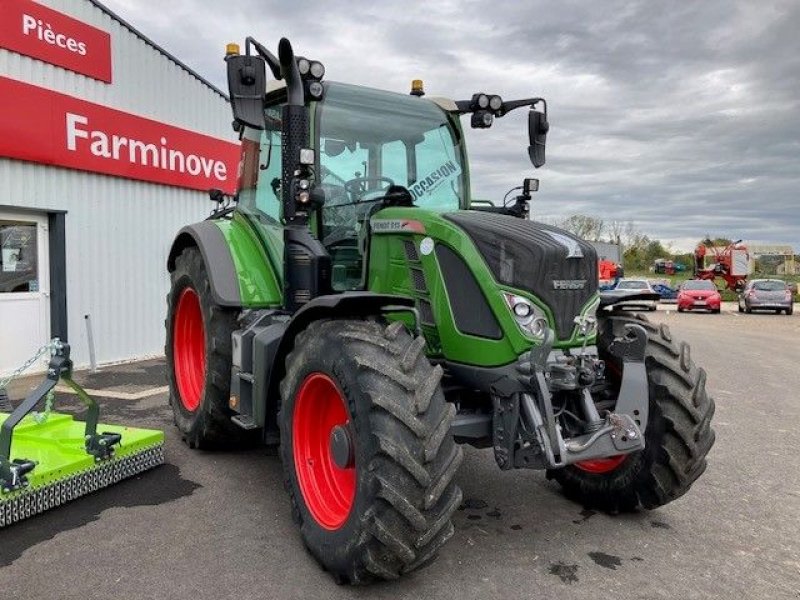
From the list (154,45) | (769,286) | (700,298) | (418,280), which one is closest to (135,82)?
(154,45)

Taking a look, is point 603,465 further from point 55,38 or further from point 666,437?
point 55,38

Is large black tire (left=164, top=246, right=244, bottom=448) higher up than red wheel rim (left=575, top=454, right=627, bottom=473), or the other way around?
large black tire (left=164, top=246, right=244, bottom=448)

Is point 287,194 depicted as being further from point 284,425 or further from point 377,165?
point 284,425

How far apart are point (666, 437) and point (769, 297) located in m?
25.9

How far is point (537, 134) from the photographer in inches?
184

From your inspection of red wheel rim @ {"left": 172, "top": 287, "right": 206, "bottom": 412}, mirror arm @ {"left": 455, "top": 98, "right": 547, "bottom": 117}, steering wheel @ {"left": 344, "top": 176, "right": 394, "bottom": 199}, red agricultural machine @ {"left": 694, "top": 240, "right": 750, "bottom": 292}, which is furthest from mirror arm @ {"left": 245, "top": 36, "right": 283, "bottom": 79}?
red agricultural machine @ {"left": 694, "top": 240, "right": 750, "bottom": 292}

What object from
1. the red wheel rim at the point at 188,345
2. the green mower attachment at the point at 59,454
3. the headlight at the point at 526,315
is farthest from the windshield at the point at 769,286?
the green mower attachment at the point at 59,454

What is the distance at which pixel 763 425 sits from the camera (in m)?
6.41

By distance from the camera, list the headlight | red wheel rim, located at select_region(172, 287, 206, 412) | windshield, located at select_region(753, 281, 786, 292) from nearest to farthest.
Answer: the headlight
red wheel rim, located at select_region(172, 287, 206, 412)
windshield, located at select_region(753, 281, 786, 292)

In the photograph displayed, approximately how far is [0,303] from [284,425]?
6.02 meters

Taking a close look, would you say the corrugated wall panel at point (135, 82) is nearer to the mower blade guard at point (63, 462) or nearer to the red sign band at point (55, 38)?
the red sign band at point (55, 38)

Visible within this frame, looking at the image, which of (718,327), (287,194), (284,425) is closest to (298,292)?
(287,194)

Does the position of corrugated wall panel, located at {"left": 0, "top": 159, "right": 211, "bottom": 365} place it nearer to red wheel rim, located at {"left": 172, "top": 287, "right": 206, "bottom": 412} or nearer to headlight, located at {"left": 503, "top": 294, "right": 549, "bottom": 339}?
red wheel rim, located at {"left": 172, "top": 287, "right": 206, "bottom": 412}

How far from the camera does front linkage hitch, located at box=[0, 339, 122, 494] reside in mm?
3387
